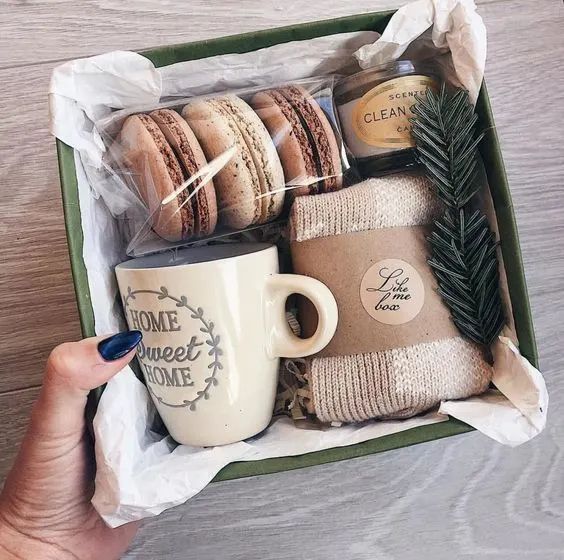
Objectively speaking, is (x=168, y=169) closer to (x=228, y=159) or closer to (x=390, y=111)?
(x=228, y=159)

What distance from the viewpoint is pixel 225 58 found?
1.68 feet

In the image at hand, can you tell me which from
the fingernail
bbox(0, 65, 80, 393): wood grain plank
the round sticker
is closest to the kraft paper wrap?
the round sticker

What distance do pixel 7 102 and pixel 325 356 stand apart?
371mm

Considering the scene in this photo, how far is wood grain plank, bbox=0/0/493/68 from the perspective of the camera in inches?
23.8

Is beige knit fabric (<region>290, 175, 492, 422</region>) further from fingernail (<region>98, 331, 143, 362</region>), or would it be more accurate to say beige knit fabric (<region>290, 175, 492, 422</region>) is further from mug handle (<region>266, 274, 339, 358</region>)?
fingernail (<region>98, 331, 143, 362</region>)

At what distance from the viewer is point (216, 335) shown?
465mm

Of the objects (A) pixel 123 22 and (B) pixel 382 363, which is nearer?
(B) pixel 382 363

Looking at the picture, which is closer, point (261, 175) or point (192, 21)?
point (261, 175)

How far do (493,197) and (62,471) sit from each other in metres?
0.37

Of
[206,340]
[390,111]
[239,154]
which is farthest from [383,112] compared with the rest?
[206,340]

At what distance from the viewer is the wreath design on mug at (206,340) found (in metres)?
0.46

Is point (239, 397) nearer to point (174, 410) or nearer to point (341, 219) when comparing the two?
point (174, 410)

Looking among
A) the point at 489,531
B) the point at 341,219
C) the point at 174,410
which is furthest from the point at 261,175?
the point at 489,531

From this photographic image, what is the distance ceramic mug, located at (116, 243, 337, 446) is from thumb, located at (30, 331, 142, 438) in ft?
0.09
